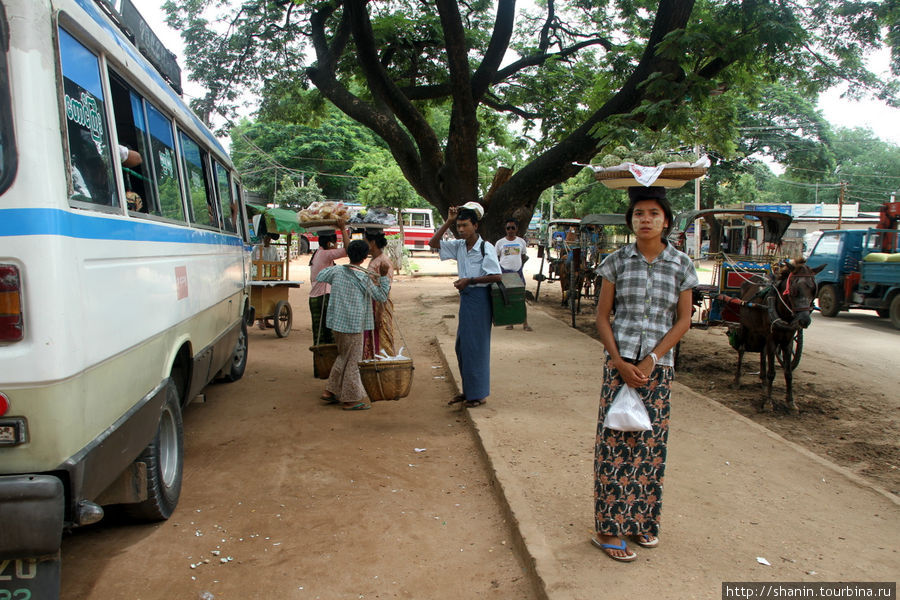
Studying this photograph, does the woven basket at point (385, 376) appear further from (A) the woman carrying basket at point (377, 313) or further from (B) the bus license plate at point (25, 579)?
(B) the bus license plate at point (25, 579)

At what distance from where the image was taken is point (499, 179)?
13.1 meters

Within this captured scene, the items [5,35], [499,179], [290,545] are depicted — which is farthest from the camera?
[499,179]

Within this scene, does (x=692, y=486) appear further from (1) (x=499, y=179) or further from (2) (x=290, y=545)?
(1) (x=499, y=179)

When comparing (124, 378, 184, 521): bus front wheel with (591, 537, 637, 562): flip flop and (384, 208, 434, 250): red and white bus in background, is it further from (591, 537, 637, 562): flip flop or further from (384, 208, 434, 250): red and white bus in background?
(384, 208, 434, 250): red and white bus in background

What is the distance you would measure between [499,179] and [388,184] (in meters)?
19.9

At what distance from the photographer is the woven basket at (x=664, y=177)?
10.4ft

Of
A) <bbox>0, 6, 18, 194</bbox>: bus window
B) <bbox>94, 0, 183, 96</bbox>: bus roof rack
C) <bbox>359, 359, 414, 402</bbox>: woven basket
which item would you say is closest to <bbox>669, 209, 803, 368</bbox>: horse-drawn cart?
<bbox>359, 359, 414, 402</bbox>: woven basket

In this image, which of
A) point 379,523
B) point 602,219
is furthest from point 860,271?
point 379,523

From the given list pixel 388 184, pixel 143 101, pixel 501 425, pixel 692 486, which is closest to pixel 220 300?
pixel 143 101

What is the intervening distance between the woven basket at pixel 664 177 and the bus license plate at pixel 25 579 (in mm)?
2943

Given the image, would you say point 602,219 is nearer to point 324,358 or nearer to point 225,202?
point 324,358

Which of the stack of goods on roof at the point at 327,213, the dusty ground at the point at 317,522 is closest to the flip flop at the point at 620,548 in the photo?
the dusty ground at the point at 317,522

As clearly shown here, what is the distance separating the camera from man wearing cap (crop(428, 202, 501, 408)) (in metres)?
5.83

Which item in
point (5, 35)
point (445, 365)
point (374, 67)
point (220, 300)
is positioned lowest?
point (445, 365)
